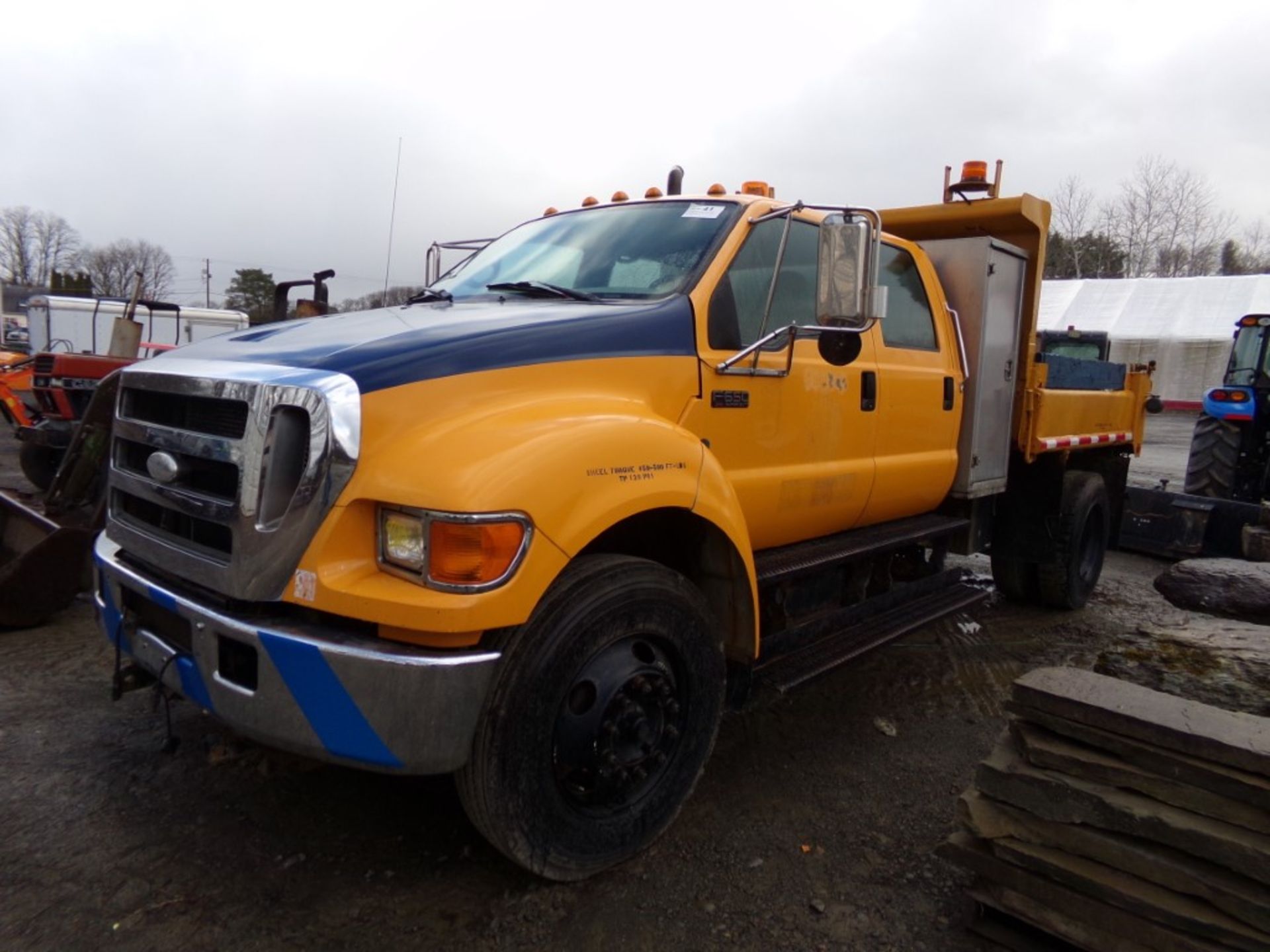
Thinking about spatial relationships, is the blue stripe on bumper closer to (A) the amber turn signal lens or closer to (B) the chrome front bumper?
(B) the chrome front bumper

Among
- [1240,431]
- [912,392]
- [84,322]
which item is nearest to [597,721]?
[912,392]

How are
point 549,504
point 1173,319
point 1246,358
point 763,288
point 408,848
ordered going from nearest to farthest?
point 549,504, point 408,848, point 763,288, point 1246,358, point 1173,319

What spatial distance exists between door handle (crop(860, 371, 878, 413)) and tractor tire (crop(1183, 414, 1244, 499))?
6861 mm

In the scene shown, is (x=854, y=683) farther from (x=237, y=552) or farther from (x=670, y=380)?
(x=237, y=552)

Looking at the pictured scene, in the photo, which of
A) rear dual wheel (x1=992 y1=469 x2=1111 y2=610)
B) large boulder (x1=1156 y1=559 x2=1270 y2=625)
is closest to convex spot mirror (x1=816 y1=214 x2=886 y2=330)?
large boulder (x1=1156 y1=559 x2=1270 y2=625)

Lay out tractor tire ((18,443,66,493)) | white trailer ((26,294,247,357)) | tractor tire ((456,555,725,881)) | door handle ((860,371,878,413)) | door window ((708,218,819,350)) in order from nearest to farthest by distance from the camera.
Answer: tractor tire ((456,555,725,881)) → door window ((708,218,819,350)) → door handle ((860,371,878,413)) → tractor tire ((18,443,66,493)) → white trailer ((26,294,247,357))

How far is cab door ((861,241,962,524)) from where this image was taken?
403 cm

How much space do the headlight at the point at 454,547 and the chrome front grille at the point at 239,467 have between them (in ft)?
0.67

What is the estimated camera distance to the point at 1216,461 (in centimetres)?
899

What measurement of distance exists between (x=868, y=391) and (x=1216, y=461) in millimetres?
7113

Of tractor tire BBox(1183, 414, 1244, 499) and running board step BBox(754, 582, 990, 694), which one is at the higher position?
tractor tire BBox(1183, 414, 1244, 499)

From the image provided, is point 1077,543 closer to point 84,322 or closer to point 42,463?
point 42,463

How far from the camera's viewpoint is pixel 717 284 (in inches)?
127

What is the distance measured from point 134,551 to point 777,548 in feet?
7.90
